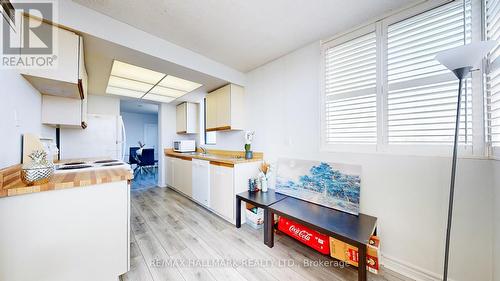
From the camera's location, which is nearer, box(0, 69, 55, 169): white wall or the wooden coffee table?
box(0, 69, 55, 169): white wall

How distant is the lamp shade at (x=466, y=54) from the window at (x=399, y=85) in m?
0.45

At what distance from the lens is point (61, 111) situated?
6.88 feet

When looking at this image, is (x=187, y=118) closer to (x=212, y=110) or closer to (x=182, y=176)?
(x=212, y=110)

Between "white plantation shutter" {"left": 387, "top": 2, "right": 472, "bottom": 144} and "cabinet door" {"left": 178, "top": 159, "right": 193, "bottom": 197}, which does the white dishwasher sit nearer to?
"cabinet door" {"left": 178, "top": 159, "right": 193, "bottom": 197}

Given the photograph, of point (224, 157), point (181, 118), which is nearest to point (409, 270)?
point (224, 157)

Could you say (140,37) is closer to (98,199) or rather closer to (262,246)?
(98,199)

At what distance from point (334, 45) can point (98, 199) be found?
2.75m

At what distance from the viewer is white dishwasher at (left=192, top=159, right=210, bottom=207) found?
2727mm

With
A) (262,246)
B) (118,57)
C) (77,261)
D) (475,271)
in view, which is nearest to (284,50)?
(118,57)

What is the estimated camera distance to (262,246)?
1.88 meters

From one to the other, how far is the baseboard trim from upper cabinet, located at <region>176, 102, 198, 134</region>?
4.06 metres

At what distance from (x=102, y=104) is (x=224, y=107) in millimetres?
2751

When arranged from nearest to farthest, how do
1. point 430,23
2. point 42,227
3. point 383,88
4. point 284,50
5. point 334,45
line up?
point 42,227 → point 430,23 → point 383,88 → point 334,45 → point 284,50

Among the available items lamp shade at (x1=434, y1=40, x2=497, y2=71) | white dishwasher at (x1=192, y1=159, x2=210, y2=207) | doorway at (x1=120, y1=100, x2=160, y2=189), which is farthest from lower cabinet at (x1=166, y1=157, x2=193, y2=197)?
lamp shade at (x1=434, y1=40, x2=497, y2=71)
